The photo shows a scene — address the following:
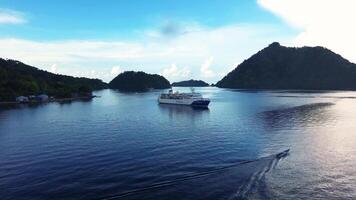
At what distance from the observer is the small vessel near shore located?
159500 mm

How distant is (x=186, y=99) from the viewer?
567 ft

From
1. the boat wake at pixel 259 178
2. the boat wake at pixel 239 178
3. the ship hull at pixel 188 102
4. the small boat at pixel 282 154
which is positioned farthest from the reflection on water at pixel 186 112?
the boat wake at pixel 239 178

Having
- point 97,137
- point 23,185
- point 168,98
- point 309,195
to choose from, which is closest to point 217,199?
point 309,195

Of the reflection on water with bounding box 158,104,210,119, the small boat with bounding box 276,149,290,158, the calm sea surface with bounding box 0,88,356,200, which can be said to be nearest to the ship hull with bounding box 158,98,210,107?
the reflection on water with bounding box 158,104,210,119

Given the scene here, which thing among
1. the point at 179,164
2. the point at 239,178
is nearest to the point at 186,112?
the point at 179,164

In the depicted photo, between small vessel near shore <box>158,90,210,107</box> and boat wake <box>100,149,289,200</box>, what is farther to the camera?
small vessel near shore <box>158,90,210,107</box>

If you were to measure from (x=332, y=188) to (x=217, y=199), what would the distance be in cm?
1275

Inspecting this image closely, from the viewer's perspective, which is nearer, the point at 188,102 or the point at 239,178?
the point at 239,178

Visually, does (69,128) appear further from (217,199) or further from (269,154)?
(217,199)

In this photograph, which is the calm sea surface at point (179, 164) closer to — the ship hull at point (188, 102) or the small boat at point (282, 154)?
the small boat at point (282, 154)

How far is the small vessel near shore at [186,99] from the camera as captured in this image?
6280 inches

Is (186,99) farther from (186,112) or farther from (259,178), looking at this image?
(259,178)

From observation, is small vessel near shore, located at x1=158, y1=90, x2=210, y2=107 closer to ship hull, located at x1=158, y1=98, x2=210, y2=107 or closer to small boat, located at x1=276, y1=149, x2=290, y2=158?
ship hull, located at x1=158, y1=98, x2=210, y2=107

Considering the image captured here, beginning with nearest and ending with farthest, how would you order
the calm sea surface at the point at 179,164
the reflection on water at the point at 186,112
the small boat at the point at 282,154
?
the calm sea surface at the point at 179,164, the small boat at the point at 282,154, the reflection on water at the point at 186,112
